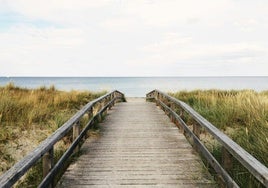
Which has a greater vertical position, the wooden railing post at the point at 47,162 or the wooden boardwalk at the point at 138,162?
the wooden railing post at the point at 47,162

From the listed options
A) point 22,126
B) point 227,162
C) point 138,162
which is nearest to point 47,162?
point 138,162

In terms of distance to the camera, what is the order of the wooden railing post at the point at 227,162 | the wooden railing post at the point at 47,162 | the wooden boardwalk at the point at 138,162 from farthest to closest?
the wooden boardwalk at the point at 138,162, the wooden railing post at the point at 47,162, the wooden railing post at the point at 227,162

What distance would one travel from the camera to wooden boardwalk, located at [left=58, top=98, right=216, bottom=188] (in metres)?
5.05

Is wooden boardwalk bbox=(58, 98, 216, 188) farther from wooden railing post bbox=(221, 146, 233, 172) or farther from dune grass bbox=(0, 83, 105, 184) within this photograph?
dune grass bbox=(0, 83, 105, 184)

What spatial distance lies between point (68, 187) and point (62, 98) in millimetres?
10139

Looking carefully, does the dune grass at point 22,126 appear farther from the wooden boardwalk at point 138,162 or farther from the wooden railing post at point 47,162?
the wooden railing post at point 47,162

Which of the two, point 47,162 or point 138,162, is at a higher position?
point 47,162

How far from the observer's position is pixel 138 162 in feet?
19.8

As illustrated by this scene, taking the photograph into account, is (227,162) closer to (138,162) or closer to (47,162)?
(138,162)

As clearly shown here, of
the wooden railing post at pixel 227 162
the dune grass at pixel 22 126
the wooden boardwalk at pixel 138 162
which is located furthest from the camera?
the dune grass at pixel 22 126

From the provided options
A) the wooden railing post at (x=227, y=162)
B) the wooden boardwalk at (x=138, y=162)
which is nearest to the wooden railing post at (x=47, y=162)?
the wooden boardwalk at (x=138, y=162)

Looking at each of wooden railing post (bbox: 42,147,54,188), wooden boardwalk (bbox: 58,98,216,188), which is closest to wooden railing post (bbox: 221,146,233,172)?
wooden boardwalk (bbox: 58,98,216,188)

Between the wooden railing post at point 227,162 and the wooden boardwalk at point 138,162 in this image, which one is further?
the wooden boardwalk at point 138,162

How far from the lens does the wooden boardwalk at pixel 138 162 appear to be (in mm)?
5047
